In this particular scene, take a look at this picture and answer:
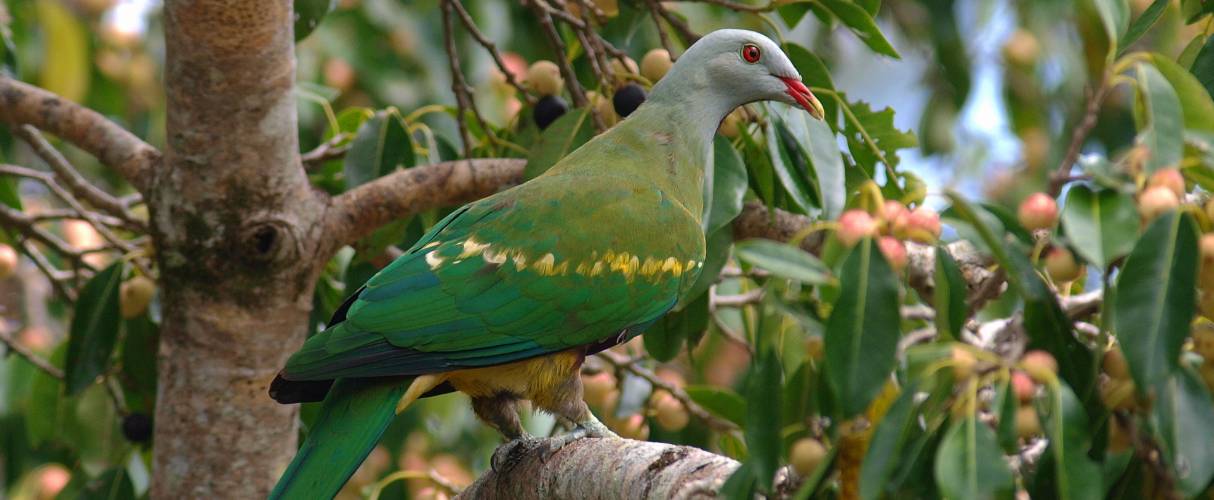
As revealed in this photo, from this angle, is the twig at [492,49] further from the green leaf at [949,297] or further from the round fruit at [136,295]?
the green leaf at [949,297]

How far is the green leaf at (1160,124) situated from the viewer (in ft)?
4.67

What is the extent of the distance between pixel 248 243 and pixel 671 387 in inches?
39.4

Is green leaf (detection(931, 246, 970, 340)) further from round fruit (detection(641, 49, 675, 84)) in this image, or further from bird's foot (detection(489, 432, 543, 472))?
round fruit (detection(641, 49, 675, 84))

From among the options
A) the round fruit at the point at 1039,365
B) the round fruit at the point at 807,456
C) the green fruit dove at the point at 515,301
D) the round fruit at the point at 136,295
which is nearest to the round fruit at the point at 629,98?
the green fruit dove at the point at 515,301

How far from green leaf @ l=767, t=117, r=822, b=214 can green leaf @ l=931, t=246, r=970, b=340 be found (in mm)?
792

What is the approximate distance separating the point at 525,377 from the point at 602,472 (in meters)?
0.53

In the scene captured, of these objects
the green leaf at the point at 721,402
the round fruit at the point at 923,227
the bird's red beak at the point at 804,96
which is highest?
the round fruit at the point at 923,227

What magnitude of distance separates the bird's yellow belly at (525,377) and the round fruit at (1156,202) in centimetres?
131

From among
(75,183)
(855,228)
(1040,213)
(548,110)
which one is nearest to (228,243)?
(75,183)

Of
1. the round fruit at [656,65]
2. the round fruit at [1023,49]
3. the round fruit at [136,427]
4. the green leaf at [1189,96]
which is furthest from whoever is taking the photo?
the round fruit at [1023,49]

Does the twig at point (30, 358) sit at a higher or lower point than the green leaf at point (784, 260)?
lower

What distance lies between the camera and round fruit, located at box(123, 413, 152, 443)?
3.04 m

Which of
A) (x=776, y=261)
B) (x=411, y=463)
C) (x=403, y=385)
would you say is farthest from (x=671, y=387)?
(x=411, y=463)

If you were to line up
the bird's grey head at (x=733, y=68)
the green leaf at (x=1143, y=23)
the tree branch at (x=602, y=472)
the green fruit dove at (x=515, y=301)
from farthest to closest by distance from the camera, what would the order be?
the bird's grey head at (x=733, y=68) < the green fruit dove at (x=515, y=301) < the green leaf at (x=1143, y=23) < the tree branch at (x=602, y=472)
